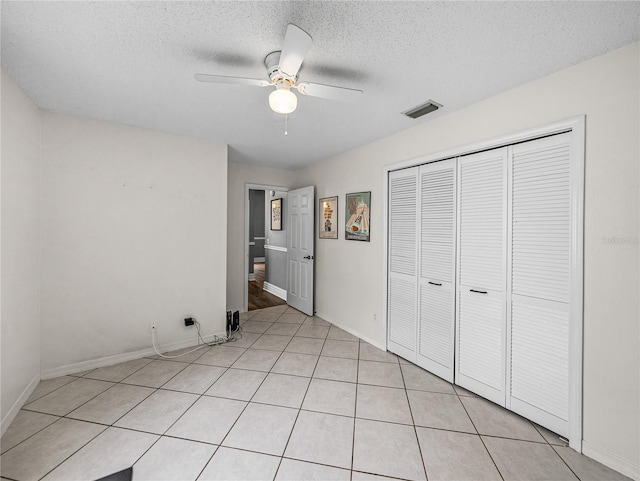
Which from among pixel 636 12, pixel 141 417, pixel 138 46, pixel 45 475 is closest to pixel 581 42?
pixel 636 12

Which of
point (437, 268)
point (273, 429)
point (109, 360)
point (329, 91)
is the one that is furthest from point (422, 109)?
point (109, 360)

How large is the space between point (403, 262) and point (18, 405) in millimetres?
3414

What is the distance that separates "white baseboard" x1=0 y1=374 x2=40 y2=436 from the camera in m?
1.79

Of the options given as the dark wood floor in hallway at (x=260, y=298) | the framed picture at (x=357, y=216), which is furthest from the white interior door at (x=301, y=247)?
the framed picture at (x=357, y=216)

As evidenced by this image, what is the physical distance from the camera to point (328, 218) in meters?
3.99

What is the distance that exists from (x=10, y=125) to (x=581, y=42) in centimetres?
368

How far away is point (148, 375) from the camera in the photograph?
2.51m

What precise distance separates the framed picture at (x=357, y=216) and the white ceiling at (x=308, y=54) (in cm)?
115

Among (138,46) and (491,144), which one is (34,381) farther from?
(491,144)

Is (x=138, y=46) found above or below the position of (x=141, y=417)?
above

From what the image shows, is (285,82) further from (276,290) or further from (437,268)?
(276,290)

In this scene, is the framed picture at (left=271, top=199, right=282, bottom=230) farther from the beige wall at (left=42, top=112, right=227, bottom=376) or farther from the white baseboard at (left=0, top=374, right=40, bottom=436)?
the white baseboard at (left=0, top=374, right=40, bottom=436)

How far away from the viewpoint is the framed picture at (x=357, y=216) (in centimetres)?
332

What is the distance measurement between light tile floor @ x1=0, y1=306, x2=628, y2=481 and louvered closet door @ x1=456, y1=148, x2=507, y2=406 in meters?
0.24
